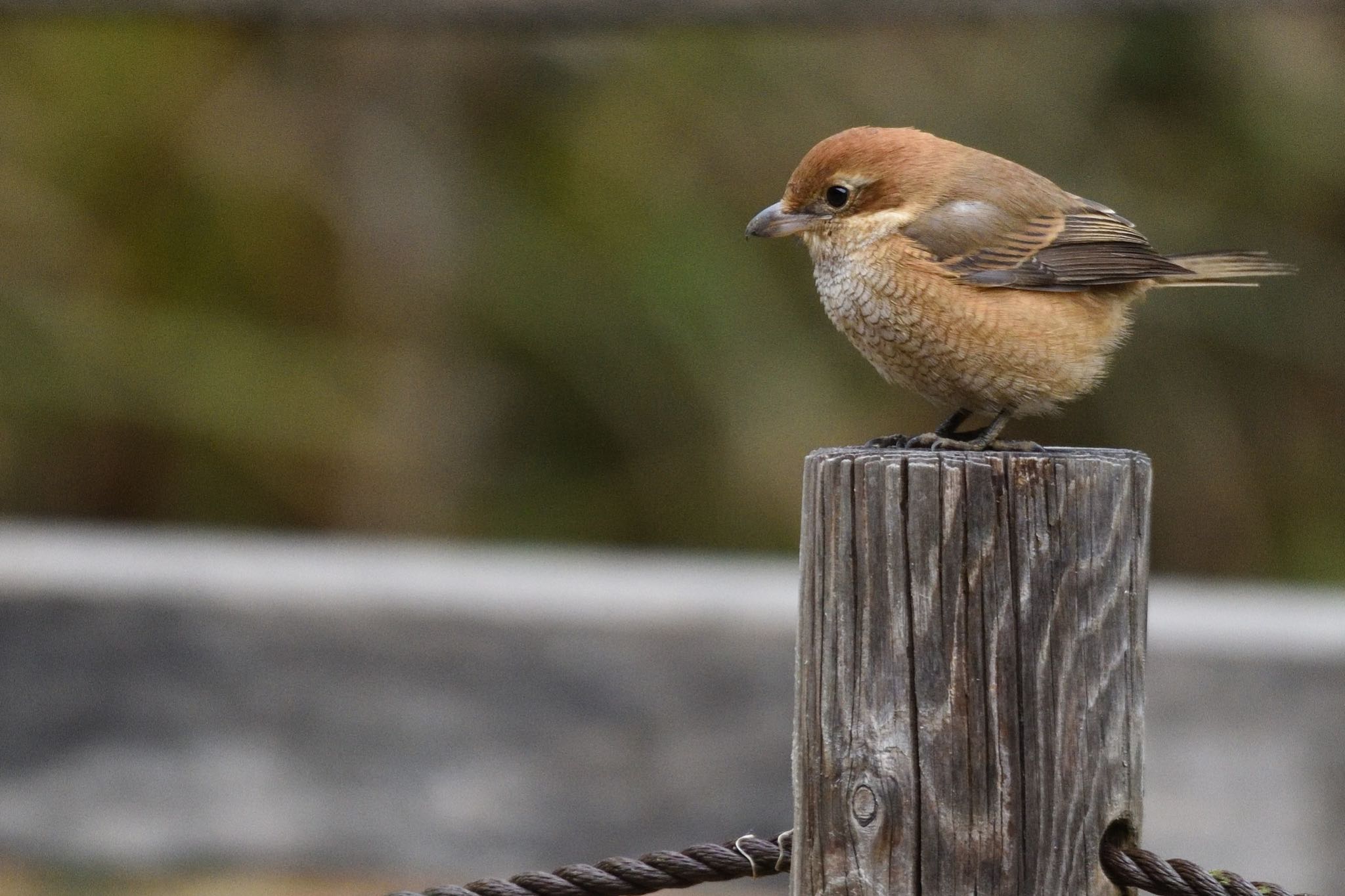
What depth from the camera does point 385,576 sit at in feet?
12.2

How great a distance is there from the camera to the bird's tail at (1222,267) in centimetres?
319

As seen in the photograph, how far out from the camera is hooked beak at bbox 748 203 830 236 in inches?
123

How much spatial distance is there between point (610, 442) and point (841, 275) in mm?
3118

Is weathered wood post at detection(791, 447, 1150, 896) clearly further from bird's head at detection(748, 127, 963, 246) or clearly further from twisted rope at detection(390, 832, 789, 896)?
bird's head at detection(748, 127, 963, 246)

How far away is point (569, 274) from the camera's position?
591cm

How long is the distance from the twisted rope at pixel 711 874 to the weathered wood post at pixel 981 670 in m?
0.05

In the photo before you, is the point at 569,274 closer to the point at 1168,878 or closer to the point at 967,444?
the point at 967,444

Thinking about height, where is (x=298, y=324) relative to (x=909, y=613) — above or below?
above

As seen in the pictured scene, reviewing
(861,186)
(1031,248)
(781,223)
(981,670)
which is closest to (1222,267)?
(1031,248)

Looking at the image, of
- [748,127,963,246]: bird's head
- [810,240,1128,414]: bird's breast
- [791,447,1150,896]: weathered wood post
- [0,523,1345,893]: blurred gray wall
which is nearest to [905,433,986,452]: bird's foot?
[810,240,1128,414]: bird's breast

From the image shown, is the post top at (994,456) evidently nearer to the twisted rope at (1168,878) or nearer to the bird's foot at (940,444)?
the bird's foot at (940,444)

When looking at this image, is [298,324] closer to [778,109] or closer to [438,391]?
[438,391]

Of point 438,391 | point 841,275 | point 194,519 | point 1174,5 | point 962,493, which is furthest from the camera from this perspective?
point 438,391

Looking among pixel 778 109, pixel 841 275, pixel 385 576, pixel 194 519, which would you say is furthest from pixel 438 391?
pixel 841 275
